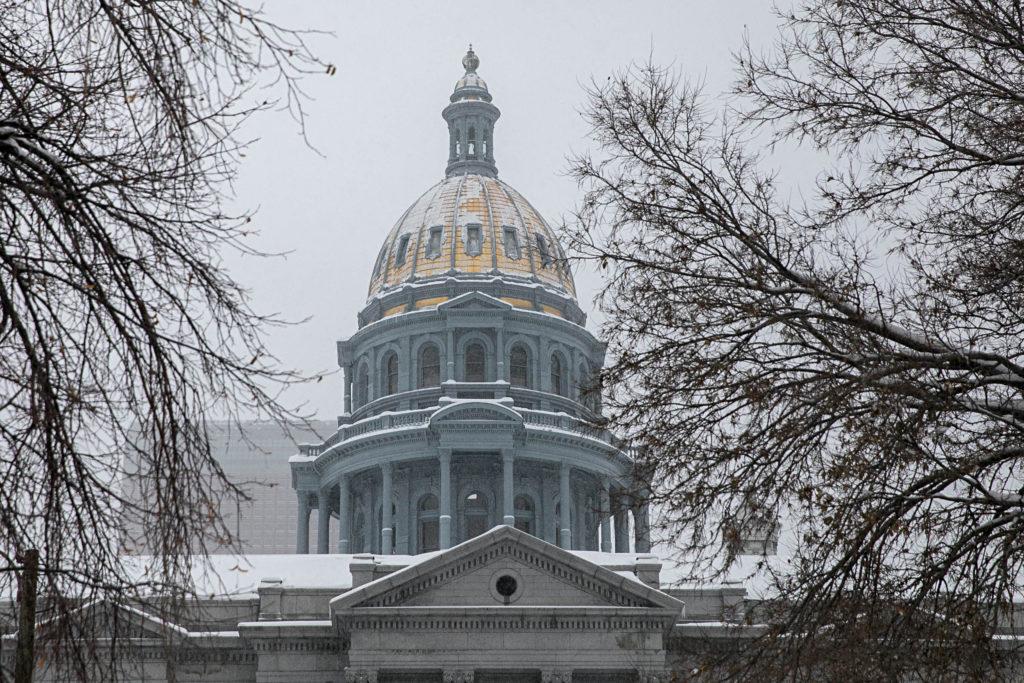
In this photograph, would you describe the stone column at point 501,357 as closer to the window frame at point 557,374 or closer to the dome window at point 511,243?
the window frame at point 557,374

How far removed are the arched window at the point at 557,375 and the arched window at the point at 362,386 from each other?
9185 mm

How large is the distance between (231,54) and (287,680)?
126 feet

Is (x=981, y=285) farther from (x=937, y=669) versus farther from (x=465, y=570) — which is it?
(x=465, y=570)

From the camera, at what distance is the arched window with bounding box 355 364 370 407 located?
78.4 metres

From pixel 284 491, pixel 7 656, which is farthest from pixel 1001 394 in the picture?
pixel 284 491

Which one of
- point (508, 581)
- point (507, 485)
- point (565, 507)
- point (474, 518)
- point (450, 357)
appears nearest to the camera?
point (508, 581)

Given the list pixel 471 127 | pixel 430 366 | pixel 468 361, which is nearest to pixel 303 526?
pixel 430 366

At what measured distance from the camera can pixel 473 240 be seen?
8038 centimetres

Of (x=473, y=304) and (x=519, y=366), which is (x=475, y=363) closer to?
(x=519, y=366)

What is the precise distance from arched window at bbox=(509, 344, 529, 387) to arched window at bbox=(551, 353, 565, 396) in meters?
1.42

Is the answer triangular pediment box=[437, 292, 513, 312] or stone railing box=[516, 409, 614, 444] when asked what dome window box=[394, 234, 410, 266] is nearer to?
triangular pediment box=[437, 292, 513, 312]

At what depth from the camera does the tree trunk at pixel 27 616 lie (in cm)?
1196

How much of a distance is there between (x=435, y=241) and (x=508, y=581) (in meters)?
35.8

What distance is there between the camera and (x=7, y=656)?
119 feet
